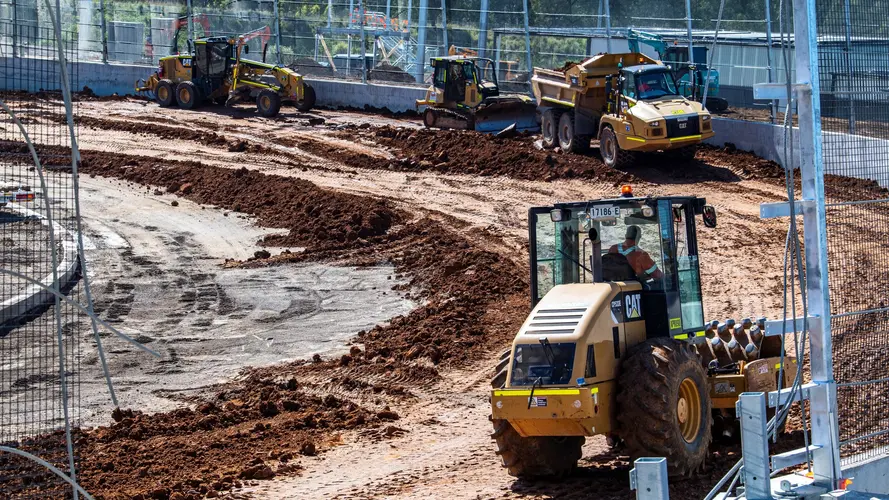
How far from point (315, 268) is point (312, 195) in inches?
149

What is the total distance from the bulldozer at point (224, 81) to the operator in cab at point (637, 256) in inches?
870

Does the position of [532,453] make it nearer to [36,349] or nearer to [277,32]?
[36,349]

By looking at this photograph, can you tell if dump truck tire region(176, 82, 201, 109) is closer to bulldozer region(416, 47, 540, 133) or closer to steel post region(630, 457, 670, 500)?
bulldozer region(416, 47, 540, 133)

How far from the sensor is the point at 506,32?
1196 inches

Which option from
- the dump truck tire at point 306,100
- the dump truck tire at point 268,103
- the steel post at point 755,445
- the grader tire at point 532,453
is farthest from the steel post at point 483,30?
the steel post at point 755,445

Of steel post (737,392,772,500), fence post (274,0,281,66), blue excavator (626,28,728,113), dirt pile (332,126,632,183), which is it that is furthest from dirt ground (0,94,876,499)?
fence post (274,0,281,66)

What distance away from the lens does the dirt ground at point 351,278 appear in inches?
374

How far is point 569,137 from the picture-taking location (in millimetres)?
24422

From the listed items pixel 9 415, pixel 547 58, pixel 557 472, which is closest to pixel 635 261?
pixel 557 472

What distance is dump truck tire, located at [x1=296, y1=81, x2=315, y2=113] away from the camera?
30781 mm

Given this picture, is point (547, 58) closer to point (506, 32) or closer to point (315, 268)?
point (506, 32)

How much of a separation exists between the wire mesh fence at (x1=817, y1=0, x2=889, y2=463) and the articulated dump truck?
14.0m

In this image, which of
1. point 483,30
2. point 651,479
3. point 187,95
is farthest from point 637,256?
point 187,95

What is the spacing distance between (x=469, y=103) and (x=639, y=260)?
19027 mm
